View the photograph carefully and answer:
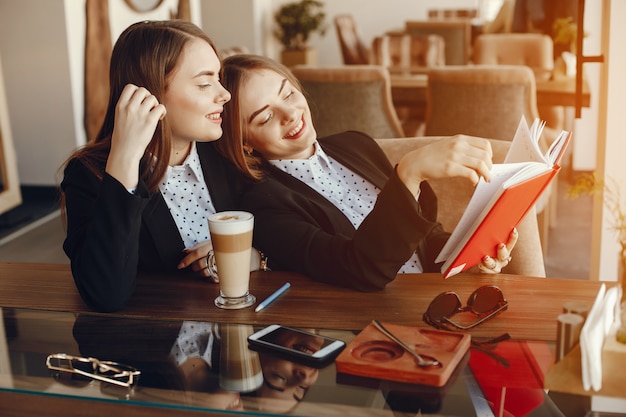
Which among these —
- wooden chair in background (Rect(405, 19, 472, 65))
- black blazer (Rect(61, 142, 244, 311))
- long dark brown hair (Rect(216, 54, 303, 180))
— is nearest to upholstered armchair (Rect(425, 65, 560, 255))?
long dark brown hair (Rect(216, 54, 303, 180))

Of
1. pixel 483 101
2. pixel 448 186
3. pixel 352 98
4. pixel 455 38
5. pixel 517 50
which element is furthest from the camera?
pixel 455 38

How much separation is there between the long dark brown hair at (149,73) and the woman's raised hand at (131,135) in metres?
0.17

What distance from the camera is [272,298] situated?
1209mm

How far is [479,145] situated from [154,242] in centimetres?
66

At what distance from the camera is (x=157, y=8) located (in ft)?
19.0

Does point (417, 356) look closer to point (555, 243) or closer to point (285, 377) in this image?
point (285, 377)

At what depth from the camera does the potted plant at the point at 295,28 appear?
8391mm

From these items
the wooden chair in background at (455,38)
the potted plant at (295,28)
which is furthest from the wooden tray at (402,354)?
the potted plant at (295,28)

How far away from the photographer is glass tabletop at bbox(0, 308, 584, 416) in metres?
0.88

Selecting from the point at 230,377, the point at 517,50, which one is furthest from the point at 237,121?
the point at 517,50

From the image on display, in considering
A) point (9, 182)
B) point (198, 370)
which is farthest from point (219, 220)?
point (9, 182)

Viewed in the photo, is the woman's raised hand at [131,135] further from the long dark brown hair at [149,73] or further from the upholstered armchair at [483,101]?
the upholstered armchair at [483,101]

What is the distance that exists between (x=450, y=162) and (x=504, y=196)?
115 millimetres

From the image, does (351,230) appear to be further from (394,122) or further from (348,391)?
(394,122)
